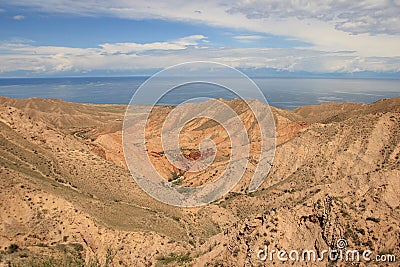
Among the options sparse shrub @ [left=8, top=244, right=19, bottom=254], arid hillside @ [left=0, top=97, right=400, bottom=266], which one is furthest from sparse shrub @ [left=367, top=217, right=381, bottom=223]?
sparse shrub @ [left=8, top=244, right=19, bottom=254]

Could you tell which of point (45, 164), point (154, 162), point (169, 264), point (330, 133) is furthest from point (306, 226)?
point (154, 162)

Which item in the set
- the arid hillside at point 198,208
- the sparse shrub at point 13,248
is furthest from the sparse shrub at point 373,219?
the sparse shrub at point 13,248

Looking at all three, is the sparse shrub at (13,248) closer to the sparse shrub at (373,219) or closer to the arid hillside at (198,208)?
the arid hillside at (198,208)

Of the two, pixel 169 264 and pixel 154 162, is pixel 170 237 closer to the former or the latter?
pixel 169 264

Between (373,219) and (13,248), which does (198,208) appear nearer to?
(13,248)

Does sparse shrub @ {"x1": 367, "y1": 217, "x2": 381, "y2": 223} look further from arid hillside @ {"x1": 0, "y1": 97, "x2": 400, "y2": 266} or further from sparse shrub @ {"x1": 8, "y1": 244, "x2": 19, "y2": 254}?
sparse shrub @ {"x1": 8, "y1": 244, "x2": 19, "y2": 254}

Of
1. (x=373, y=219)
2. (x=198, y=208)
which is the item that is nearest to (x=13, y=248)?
(x=198, y=208)

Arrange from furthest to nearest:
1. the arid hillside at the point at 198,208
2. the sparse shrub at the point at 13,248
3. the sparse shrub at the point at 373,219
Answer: the sparse shrub at the point at 13,248 < the arid hillside at the point at 198,208 < the sparse shrub at the point at 373,219

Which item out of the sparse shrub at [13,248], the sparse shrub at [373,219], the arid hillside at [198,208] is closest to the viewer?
the sparse shrub at [373,219]

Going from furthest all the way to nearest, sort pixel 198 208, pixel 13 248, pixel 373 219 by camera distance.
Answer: pixel 198 208 < pixel 13 248 < pixel 373 219
